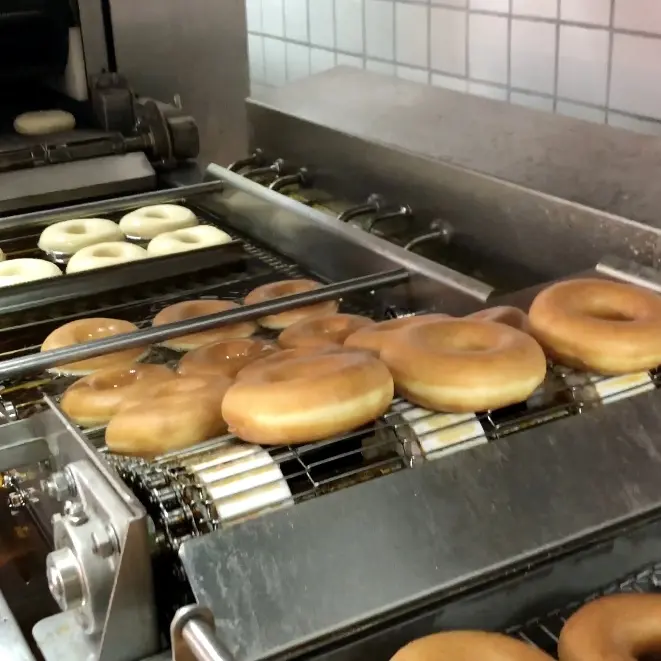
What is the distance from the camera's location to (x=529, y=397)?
0.86 m

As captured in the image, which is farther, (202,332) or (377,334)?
(202,332)

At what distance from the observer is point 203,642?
23.0 inches

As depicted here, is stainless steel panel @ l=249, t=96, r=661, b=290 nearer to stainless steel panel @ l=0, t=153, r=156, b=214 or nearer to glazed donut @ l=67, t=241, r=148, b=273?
stainless steel panel @ l=0, t=153, r=156, b=214

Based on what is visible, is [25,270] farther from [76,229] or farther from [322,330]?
[322,330]

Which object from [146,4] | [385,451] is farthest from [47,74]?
[385,451]

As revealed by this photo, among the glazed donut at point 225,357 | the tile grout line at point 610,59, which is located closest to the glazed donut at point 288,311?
the glazed donut at point 225,357

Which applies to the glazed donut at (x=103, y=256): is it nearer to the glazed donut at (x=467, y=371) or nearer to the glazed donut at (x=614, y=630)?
the glazed donut at (x=467, y=371)

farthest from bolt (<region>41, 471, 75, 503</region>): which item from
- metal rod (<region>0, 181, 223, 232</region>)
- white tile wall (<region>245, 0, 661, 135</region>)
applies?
white tile wall (<region>245, 0, 661, 135</region>)

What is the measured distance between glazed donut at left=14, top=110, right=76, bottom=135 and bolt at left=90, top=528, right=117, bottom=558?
4.66 ft

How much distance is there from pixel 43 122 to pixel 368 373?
1354 millimetres

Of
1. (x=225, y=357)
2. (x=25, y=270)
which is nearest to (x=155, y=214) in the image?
(x=25, y=270)

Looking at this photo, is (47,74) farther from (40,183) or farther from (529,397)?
(529,397)

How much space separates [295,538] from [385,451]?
0.16 m

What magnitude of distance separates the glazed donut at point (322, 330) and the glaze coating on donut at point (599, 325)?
21 centimetres
